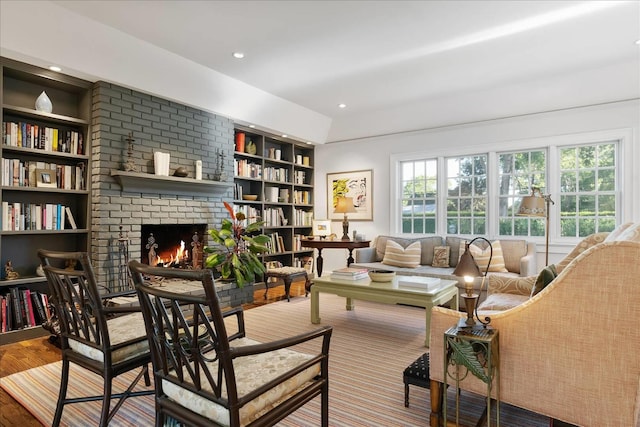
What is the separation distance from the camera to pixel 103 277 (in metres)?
3.60

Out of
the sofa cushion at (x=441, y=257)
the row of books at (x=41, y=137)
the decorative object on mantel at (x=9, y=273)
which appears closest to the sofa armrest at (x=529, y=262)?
the sofa cushion at (x=441, y=257)

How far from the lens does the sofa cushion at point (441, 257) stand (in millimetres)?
4824

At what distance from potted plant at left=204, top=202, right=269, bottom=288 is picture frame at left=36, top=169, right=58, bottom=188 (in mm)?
1656

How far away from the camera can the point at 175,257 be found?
15.3 ft

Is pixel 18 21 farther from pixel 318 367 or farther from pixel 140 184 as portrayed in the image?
pixel 318 367

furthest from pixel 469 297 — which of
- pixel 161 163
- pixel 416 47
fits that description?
pixel 161 163

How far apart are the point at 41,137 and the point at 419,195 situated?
16.2 ft

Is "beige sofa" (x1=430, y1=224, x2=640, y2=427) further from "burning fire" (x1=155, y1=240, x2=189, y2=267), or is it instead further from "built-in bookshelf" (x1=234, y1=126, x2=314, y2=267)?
"built-in bookshelf" (x1=234, y1=126, x2=314, y2=267)

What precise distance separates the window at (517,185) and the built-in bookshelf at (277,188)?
3227 millimetres

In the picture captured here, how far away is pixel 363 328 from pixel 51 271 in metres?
2.69

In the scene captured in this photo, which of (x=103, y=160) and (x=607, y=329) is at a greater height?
(x=103, y=160)

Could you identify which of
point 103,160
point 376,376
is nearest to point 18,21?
point 103,160

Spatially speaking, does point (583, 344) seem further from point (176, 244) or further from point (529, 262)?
point (176, 244)

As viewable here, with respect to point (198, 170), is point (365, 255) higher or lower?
lower
